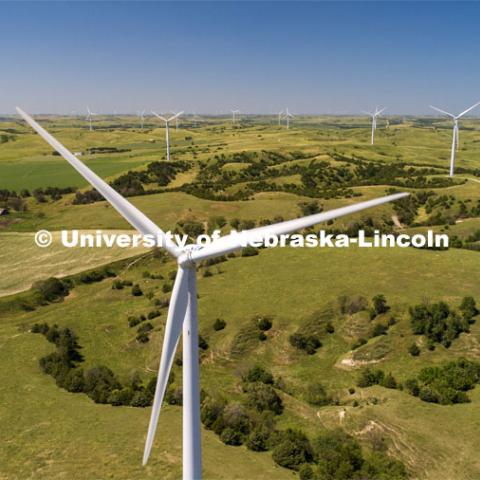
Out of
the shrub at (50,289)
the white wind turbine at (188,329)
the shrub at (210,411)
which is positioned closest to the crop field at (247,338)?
the shrub at (210,411)

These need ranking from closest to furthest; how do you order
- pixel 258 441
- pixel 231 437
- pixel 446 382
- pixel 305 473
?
pixel 305 473 < pixel 258 441 < pixel 231 437 < pixel 446 382

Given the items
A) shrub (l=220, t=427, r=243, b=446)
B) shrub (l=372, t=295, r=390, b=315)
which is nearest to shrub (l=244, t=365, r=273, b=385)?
shrub (l=220, t=427, r=243, b=446)

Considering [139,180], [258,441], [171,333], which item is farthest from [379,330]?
[139,180]

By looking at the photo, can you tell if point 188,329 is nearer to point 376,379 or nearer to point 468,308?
point 376,379

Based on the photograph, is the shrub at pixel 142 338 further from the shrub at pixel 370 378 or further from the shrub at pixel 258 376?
the shrub at pixel 370 378

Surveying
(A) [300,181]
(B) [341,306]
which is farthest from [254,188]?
(B) [341,306]

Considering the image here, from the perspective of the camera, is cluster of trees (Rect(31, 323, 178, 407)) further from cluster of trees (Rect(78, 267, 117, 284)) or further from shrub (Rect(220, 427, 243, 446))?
cluster of trees (Rect(78, 267, 117, 284))
